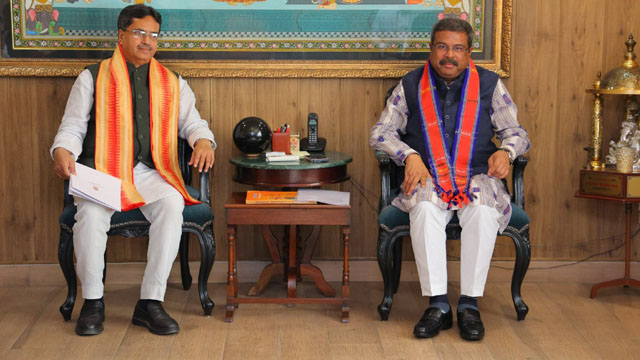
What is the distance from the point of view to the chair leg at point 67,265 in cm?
340

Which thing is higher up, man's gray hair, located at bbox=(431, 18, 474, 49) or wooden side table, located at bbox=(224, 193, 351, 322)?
man's gray hair, located at bbox=(431, 18, 474, 49)

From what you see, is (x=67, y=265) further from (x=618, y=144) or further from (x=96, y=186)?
(x=618, y=144)

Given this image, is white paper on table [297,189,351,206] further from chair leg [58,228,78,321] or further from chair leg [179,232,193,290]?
chair leg [58,228,78,321]

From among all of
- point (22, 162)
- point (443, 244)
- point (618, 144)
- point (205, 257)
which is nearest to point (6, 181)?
point (22, 162)

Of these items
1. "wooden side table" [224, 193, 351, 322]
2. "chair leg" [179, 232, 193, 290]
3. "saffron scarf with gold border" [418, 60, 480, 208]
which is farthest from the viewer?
"chair leg" [179, 232, 193, 290]

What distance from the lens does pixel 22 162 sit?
156 inches

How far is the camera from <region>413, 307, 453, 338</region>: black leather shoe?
3.23 m

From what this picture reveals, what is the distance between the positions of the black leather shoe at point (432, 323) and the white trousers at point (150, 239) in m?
1.12

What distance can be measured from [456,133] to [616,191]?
88 cm

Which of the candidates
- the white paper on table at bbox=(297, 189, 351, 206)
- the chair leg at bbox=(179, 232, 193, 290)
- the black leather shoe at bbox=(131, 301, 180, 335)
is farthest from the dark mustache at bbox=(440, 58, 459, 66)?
the black leather shoe at bbox=(131, 301, 180, 335)

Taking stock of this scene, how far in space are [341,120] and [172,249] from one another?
3.91ft

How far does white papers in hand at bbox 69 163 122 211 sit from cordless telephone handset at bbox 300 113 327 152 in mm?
934

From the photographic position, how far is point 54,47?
3.85 meters

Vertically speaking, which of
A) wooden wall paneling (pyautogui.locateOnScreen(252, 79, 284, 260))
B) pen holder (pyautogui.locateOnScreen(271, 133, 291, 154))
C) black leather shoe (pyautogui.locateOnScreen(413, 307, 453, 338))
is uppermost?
wooden wall paneling (pyautogui.locateOnScreen(252, 79, 284, 260))
